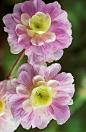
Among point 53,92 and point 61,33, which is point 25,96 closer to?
point 53,92

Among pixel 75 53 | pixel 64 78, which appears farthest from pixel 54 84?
pixel 75 53

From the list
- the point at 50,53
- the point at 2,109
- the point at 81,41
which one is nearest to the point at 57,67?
the point at 50,53

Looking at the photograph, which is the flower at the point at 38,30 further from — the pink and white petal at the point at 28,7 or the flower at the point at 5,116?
the flower at the point at 5,116

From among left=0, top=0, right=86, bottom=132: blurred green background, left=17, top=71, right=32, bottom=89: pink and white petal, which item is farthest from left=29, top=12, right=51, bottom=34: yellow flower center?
left=0, top=0, right=86, bottom=132: blurred green background

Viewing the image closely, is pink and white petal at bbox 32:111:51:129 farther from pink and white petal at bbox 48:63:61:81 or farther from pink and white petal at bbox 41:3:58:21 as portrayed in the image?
pink and white petal at bbox 41:3:58:21

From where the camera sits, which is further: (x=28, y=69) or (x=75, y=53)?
(x=75, y=53)

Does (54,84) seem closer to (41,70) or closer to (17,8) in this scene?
(41,70)

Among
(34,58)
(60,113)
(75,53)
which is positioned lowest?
(75,53)
